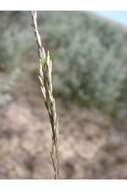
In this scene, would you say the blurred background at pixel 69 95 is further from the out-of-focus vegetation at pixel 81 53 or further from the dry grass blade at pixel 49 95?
the dry grass blade at pixel 49 95

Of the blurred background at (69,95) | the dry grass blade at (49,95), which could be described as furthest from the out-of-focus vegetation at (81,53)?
the dry grass blade at (49,95)

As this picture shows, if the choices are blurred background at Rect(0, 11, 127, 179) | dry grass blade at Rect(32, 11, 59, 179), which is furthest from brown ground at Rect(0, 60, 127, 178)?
dry grass blade at Rect(32, 11, 59, 179)

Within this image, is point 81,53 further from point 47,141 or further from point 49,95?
point 49,95

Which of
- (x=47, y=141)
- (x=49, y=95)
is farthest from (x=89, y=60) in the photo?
(x=49, y=95)

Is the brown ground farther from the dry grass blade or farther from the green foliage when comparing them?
the dry grass blade

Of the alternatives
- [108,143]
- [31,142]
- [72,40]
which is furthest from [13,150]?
[72,40]

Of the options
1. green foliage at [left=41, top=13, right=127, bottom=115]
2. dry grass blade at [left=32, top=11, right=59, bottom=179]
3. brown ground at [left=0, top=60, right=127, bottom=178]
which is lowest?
brown ground at [left=0, top=60, right=127, bottom=178]
